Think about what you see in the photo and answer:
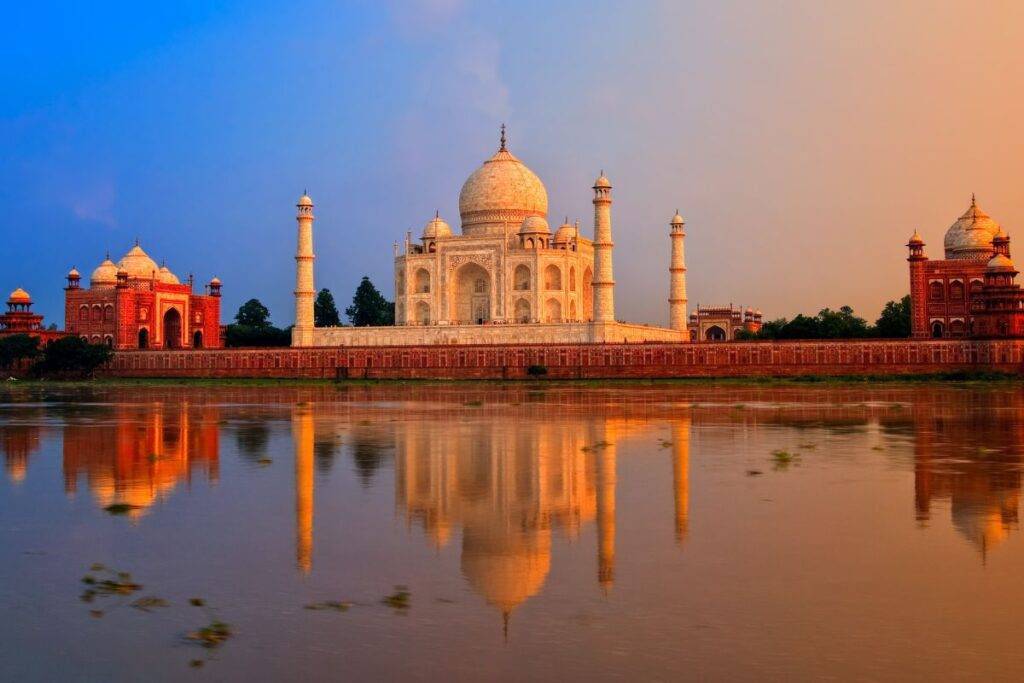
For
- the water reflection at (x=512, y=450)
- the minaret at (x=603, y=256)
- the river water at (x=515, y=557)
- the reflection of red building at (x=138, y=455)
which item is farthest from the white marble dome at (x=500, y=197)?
the river water at (x=515, y=557)

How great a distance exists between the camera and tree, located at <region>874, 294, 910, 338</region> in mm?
52984

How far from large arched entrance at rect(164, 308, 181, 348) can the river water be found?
1626 inches

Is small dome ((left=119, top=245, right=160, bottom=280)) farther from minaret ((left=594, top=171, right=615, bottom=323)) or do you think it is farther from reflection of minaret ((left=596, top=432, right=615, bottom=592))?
reflection of minaret ((left=596, top=432, right=615, bottom=592))

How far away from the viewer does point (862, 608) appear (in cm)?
625

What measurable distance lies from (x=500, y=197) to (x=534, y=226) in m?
2.72

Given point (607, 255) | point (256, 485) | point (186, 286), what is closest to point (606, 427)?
point (256, 485)

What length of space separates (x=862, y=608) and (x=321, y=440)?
11419 mm

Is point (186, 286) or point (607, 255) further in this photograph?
point (186, 286)

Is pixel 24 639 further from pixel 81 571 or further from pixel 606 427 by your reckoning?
pixel 606 427

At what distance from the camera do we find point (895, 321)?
178 ft

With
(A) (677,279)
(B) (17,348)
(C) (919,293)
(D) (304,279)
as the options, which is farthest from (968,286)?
(B) (17,348)

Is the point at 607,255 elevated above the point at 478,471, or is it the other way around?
the point at 607,255

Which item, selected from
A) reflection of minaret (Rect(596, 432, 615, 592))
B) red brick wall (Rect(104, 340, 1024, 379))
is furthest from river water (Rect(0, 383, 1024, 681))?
red brick wall (Rect(104, 340, 1024, 379))

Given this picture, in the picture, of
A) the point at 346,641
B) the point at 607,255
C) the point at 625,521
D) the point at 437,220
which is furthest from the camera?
the point at 437,220
